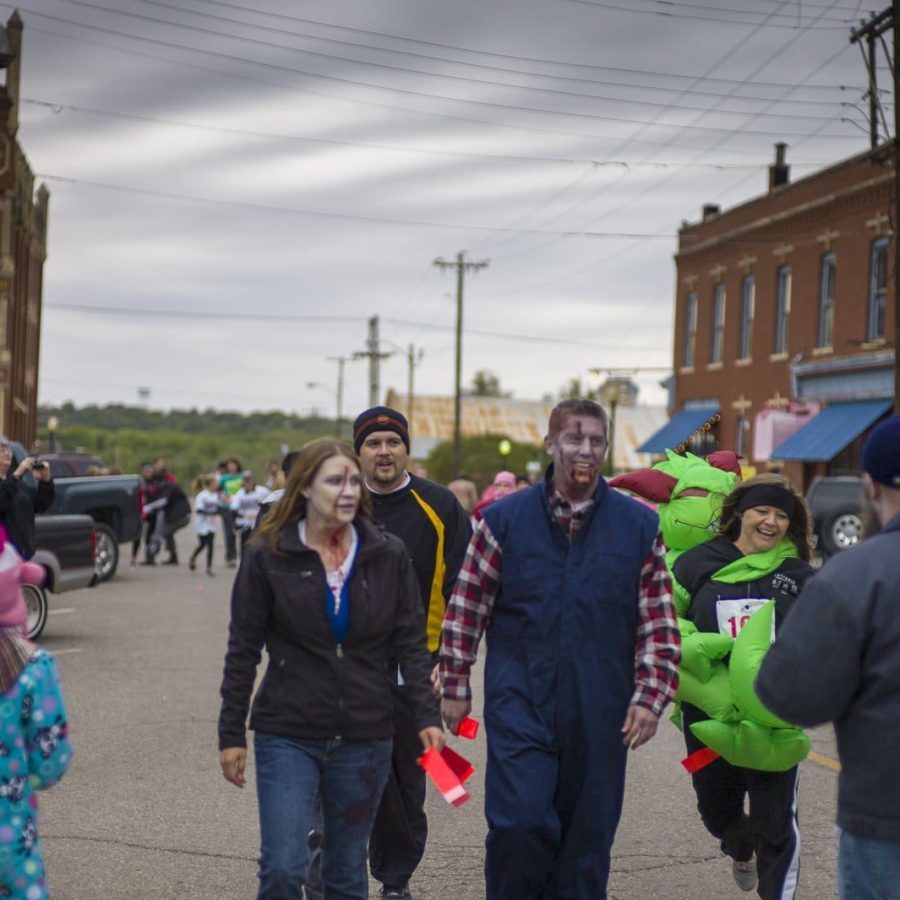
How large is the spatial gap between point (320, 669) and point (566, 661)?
0.79 metres

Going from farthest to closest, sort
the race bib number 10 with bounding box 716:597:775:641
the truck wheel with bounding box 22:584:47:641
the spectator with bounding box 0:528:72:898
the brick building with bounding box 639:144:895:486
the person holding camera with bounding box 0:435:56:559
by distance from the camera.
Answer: the brick building with bounding box 639:144:895:486
the truck wheel with bounding box 22:584:47:641
the person holding camera with bounding box 0:435:56:559
the race bib number 10 with bounding box 716:597:775:641
the spectator with bounding box 0:528:72:898

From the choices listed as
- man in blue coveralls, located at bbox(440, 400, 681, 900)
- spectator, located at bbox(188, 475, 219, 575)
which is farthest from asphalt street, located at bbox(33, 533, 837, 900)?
spectator, located at bbox(188, 475, 219, 575)

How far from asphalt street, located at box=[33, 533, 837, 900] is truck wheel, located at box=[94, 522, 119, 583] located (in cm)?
Answer: 1042

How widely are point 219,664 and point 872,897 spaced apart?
415 inches

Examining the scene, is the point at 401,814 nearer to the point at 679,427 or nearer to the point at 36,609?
the point at 36,609

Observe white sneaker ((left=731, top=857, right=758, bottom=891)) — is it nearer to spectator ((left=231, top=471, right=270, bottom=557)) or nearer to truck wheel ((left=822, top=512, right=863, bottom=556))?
spectator ((left=231, top=471, right=270, bottom=557))

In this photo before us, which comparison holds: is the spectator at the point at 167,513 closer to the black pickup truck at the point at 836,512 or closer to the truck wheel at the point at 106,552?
the truck wheel at the point at 106,552

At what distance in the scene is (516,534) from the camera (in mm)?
4953

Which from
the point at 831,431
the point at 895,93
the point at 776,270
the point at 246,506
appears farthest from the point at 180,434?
the point at 895,93

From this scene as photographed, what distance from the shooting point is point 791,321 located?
37.0 meters

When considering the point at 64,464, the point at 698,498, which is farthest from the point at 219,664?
the point at 64,464

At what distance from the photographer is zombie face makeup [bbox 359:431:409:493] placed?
625 cm

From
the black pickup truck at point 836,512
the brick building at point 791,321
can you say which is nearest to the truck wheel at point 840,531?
the black pickup truck at point 836,512

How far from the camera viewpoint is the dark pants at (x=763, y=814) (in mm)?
5762
